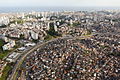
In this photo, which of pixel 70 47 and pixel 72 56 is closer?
pixel 72 56

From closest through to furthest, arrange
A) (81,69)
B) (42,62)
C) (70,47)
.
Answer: (81,69) < (42,62) < (70,47)

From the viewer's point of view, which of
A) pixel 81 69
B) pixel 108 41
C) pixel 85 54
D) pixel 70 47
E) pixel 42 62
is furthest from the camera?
pixel 108 41

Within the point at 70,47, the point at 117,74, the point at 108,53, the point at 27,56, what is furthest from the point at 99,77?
the point at 27,56

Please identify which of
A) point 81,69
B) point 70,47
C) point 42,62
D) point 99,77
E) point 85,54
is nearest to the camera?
point 99,77

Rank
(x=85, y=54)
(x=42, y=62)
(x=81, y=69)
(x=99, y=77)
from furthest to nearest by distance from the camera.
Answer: (x=85, y=54)
(x=42, y=62)
(x=81, y=69)
(x=99, y=77)

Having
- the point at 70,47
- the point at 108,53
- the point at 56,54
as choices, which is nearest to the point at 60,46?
the point at 70,47

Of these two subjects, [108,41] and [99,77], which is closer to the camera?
[99,77]

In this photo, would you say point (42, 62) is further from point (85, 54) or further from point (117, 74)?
point (117, 74)

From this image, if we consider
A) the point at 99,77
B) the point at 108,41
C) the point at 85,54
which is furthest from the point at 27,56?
the point at 108,41

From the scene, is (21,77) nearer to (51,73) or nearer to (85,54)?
(51,73)
